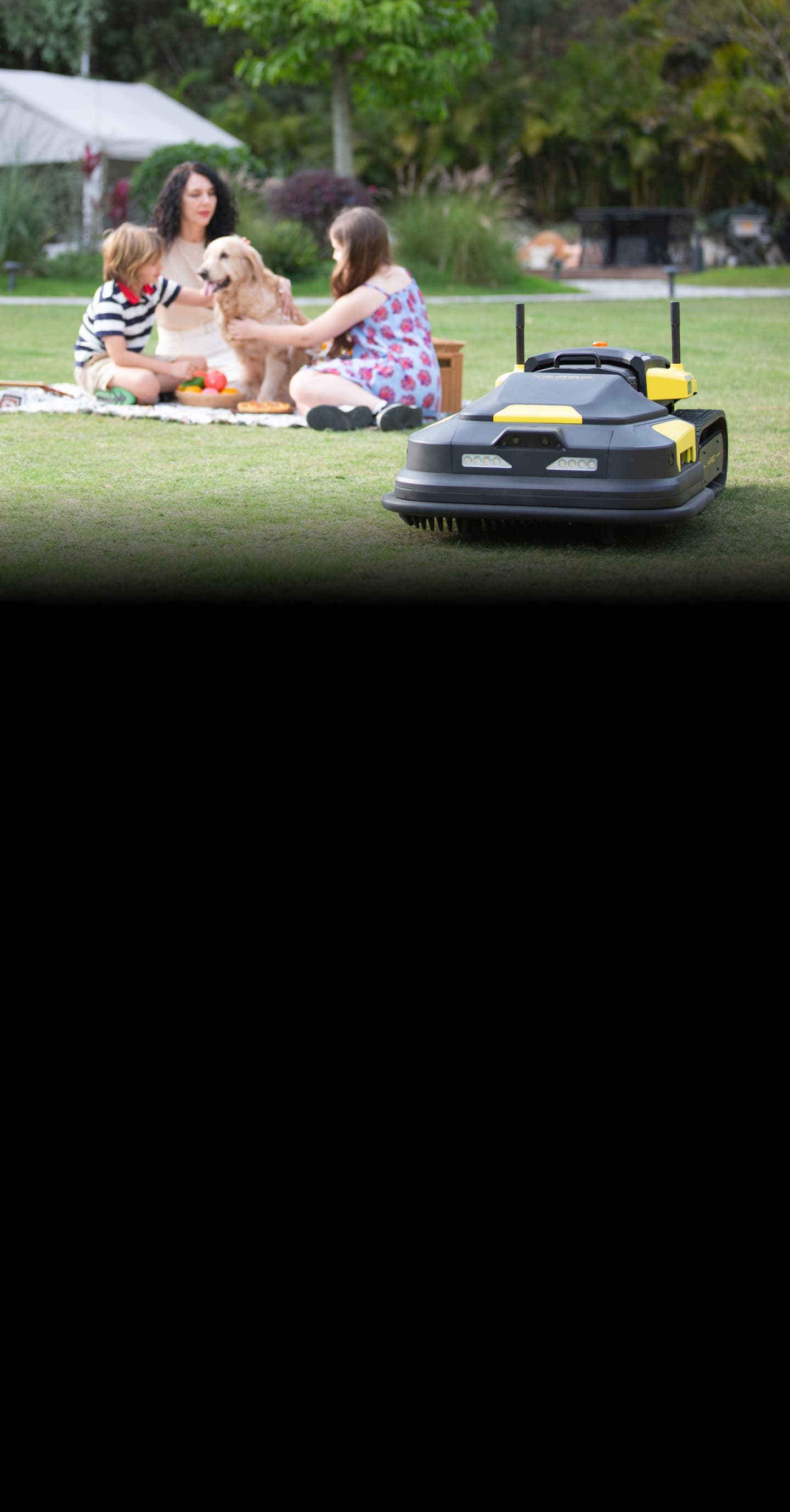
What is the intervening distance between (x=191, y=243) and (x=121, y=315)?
2.66 ft

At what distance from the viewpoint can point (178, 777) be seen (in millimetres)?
3154

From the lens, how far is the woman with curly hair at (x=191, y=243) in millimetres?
8906

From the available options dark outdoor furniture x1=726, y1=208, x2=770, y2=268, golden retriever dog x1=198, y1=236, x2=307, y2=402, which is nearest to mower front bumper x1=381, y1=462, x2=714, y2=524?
golden retriever dog x1=198, y1=236, x2=307, y2=402

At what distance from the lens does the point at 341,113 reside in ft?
→ 77.4

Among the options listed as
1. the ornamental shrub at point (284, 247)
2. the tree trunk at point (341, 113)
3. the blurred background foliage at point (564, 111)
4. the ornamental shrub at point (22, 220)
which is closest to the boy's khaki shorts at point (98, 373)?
the ornamental shrub at point (284, 247)

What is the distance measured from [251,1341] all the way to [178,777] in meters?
1.61

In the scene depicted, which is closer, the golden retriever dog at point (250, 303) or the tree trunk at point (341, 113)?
the golden retriever dog at point (250, 303)

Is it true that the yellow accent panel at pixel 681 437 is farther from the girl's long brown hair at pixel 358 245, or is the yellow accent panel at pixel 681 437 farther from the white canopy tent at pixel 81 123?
the white canopy tent at pixel 81 123

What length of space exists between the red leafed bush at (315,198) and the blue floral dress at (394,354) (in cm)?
1470

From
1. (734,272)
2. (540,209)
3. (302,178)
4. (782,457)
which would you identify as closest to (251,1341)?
(782,457)

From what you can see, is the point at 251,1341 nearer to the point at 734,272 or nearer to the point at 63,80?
the point at 734,272

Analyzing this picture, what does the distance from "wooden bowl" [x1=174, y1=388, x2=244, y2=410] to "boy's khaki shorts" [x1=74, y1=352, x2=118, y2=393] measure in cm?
42

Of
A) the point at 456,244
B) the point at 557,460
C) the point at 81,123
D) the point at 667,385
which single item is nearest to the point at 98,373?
the point at 667,385

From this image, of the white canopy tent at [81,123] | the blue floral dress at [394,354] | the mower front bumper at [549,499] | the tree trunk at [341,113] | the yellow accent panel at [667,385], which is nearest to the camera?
A: the mower front bumper at [549,499]
